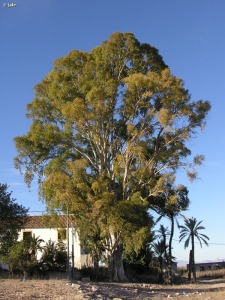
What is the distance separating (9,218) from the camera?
33.0 metres

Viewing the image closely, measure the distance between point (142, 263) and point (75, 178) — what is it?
65.8 ft

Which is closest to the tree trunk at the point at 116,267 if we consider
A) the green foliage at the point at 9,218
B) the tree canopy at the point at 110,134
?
the tree canopy at the point at 110,134

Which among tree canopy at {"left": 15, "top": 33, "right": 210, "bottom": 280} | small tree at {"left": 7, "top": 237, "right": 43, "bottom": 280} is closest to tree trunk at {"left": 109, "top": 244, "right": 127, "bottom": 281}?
tree canopy at {"left": 15, "top": 33, "right": 210, "bottom": 280}

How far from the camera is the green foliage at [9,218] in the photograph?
1291 inches

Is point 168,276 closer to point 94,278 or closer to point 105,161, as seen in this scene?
point 94,278

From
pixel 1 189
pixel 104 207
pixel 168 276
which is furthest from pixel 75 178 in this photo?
pixel 168 276

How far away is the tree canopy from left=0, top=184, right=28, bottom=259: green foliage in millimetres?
3673

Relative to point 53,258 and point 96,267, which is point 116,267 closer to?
point 96,267

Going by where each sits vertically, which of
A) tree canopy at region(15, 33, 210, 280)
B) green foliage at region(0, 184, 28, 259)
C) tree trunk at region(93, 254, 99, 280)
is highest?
tree canopy at region(15, 33, 210, 280)

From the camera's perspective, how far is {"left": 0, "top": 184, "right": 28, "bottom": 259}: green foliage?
32.8 m

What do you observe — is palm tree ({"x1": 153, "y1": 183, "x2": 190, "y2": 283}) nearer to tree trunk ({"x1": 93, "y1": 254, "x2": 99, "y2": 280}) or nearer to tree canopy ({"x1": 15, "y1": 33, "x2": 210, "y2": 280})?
tree canopy ({"x1": 15, "y1": 33, "x2": 210, "y2": 280})

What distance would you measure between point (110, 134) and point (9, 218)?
1238 centimetres

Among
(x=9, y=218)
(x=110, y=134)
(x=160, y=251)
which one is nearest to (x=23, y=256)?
(x=9, y=218)

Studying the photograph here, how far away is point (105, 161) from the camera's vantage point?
41156 mm
